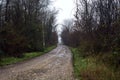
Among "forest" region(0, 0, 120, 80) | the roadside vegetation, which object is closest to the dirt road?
"forest" region(0, 0, 120, 80)

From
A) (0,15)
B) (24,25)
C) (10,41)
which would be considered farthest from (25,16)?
(10,41)

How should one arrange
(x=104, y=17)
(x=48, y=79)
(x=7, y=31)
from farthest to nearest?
(x=7, y=31), (x=104, y=17), (x=48, y=79)

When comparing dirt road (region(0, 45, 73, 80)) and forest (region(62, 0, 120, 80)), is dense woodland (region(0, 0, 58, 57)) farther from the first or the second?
forest (region(62, 0, 120, 80))

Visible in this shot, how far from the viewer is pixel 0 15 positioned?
1361 inches

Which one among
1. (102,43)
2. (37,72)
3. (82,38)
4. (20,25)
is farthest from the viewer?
(20,25)

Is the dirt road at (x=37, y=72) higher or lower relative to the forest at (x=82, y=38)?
lower

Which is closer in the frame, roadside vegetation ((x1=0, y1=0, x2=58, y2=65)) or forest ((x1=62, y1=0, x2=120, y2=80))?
forest ((x1=62, y1=0, x2=120, y2=80))

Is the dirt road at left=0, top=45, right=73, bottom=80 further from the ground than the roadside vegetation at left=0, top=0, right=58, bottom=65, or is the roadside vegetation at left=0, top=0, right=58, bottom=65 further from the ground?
the roadside vegetation at left=0, top=0, right=58, bottom=65

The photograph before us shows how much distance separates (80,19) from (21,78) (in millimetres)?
23589

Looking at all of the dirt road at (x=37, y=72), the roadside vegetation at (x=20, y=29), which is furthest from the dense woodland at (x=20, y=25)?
the dirt road at (x=37, y=72)

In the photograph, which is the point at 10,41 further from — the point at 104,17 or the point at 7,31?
the point at 104,17

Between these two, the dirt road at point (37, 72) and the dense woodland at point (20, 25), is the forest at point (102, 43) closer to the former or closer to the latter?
the dirt road at point (37, 72)

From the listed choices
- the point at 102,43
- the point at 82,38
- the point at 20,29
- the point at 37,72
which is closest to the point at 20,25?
the point at 20,29

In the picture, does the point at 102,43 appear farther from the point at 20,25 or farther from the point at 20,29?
the point at 20,25
